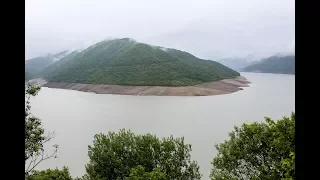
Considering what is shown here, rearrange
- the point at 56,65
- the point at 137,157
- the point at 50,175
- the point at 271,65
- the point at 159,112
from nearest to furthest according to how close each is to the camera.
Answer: the point at 50,175
the point at 137,157
the point at 271,65
the point at 159,112
the point at 56,65

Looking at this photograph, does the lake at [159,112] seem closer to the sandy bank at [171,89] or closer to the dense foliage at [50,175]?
the sandy bank at [171,89]

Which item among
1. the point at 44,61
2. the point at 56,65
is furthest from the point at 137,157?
the point at 56,65

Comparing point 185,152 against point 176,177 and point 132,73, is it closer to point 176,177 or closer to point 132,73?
point 176,177

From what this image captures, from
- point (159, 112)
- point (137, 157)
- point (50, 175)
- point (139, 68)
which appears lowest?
point (137, 157)

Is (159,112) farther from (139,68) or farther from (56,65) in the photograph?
(56,65)

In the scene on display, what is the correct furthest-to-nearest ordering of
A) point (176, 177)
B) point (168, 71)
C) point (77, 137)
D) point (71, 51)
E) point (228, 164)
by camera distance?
1. point (71, 51)
2. point (168, 71)
3. point (77, 137)
4. point (176, 177)
5. point (228, 164)
